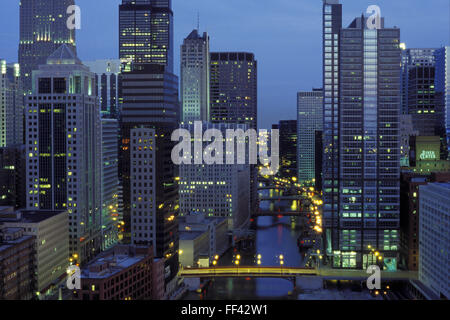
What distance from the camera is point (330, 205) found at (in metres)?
48.6

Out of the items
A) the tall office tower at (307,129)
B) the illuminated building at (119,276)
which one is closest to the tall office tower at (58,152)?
the illuminated building at (119,276)

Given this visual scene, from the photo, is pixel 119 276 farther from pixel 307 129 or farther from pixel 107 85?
pixel 307 129

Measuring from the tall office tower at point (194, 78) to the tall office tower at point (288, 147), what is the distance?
1951 inches

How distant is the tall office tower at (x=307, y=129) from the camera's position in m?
136

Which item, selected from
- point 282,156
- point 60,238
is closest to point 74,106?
point 60,238

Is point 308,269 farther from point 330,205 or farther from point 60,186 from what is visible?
point 60,186

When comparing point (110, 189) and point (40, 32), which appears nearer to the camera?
point (110, 189)

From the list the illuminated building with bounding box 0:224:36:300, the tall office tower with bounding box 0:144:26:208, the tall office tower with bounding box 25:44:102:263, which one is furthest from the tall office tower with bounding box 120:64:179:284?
the tall office tower with bounding box 0:144:26:208

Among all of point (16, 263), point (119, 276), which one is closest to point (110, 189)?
point (16, 263)

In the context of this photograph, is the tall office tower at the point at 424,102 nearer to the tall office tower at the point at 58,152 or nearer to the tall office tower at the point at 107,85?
the tall office tower at the point at 107,85

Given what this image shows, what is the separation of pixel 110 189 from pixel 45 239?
2217cm

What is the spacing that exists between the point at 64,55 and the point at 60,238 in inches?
819

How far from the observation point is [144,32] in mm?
131750

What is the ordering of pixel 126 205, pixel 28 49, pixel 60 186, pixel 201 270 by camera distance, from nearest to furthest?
pixel 126 205
pixel 201 270
pixel 60 186
pixel 28 49
